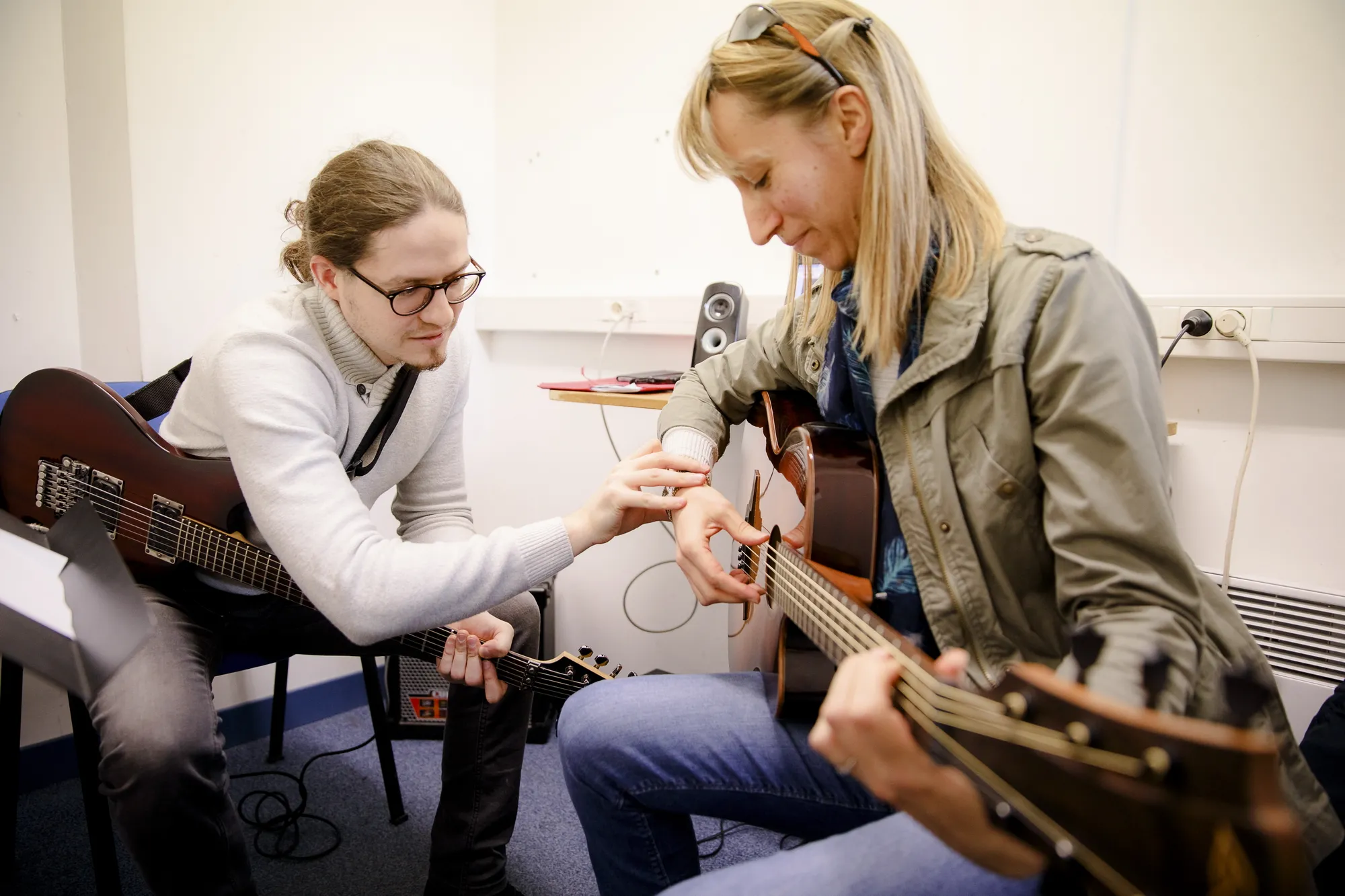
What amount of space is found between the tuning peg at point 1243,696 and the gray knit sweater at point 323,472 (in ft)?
2.46

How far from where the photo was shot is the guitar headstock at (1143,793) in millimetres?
380

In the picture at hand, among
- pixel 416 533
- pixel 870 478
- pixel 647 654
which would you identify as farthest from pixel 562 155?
pixel 870 478

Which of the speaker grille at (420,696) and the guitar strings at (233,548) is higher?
the guitar strings at (233,548)

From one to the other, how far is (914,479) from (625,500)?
1.25ft

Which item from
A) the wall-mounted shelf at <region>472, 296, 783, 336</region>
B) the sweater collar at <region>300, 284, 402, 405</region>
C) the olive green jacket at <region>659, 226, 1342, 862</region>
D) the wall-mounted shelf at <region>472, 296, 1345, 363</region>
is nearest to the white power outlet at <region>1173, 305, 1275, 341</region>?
the wall-mounted shelf at <region>472, 296, 1345, 363</region>

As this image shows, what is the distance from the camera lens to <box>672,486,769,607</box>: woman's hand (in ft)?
3.29

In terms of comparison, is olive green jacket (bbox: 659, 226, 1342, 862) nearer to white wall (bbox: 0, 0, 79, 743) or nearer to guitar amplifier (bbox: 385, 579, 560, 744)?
guitar amplifier (bbox: 385, 579, 560, 744)

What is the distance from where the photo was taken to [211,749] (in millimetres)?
1013

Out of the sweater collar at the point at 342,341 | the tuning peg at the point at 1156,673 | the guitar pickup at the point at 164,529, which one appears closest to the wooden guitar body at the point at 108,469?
the guitar pickup at the point at 164,529

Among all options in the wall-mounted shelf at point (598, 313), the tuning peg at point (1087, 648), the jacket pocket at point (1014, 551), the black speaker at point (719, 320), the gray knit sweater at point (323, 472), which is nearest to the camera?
the tuning peg at point (1087, 648)

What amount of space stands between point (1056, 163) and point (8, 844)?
240 centimetres

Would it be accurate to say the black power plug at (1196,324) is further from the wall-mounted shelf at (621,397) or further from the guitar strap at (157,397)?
the guitar strap at (157,397)

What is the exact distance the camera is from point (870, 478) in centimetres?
90

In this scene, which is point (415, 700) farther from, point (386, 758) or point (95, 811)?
point (95, 811)
